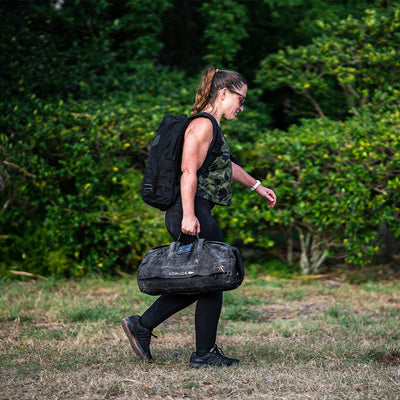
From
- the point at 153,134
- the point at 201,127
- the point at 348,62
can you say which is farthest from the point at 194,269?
the point at 348,62

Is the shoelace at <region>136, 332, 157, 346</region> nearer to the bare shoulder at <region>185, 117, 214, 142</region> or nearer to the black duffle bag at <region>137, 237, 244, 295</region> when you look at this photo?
the black duffle bag at <region>137, 237, 244, 295</region>

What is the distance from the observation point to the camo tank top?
333 centimetres

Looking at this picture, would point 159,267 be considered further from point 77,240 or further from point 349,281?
point 349,281

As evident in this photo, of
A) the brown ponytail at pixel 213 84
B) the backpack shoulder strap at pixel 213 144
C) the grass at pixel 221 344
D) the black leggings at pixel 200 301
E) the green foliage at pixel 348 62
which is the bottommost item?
the grass at pixel 221 344

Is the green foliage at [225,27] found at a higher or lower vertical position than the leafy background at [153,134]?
higher

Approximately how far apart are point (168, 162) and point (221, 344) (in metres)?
1.60

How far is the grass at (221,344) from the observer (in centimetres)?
294

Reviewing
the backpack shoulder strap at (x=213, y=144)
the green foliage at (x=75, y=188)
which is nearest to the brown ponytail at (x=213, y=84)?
the backpack shoulder strap at (x=213, y=144)

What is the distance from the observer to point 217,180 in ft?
11.0

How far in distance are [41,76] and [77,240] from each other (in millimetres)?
2484

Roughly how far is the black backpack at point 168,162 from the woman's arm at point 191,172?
0.07 m

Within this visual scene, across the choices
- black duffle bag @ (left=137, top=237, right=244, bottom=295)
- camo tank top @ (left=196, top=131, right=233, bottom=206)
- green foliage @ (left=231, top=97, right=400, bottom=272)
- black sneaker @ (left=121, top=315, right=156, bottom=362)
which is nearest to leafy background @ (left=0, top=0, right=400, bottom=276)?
green foliage @ (left=231, top=97, right=400, bottom=272)

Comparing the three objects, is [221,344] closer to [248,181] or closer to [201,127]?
[248,181]

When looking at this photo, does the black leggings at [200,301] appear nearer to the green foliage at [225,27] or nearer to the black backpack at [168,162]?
the black backpack at [168,162]
